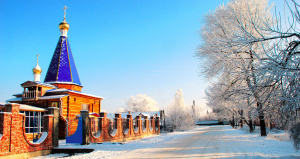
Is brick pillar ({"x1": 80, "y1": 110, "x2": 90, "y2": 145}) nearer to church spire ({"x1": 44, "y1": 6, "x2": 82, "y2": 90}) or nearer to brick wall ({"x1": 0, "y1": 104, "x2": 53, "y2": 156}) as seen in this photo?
brick wall ({"x1": 0, "y1": 104, "x2": 53, "y2": 156})

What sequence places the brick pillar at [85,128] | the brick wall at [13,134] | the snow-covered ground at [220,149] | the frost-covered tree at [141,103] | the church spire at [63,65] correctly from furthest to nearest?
the frost-covered tree at [141,103]
the church spire at [63,65]
the brick pillar at [85,128]
the brick wall at [13,134]
the snow-covered ground at [220,149]

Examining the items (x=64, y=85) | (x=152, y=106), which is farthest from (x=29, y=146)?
(x=152, y=106)

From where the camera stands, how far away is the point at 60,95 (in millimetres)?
20750

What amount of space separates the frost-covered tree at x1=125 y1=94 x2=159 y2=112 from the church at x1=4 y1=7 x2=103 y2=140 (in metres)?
42.7

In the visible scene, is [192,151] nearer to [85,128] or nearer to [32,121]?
[85,128]

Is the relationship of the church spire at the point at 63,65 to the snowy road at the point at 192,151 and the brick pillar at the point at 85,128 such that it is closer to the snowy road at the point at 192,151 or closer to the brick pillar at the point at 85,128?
the brick pillar at the point at 85,128

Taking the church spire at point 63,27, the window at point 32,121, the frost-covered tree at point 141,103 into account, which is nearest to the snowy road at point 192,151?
→ the window at point 32,121

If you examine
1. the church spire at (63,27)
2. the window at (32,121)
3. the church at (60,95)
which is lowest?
the window at (32,121)

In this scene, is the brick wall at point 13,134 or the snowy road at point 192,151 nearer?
the snowy road at point 192,151

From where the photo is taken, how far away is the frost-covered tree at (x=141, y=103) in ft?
226

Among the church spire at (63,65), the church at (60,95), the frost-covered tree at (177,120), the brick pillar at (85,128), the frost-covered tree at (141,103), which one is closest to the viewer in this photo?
the brick pillar at (85,128)

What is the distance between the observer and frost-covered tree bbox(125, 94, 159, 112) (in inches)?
2708

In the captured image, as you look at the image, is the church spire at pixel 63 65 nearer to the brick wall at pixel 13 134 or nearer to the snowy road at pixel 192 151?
the brick wall at pixel 13 134

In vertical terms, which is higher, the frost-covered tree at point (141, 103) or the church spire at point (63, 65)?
the church spire at point (63, 65)
